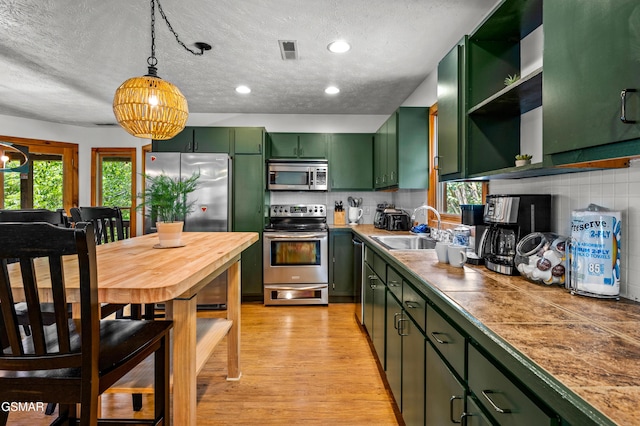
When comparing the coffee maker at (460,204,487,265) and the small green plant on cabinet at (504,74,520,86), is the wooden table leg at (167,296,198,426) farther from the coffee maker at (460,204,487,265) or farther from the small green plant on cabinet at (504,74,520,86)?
the small green plant on cabinet at (504,74,520,86)

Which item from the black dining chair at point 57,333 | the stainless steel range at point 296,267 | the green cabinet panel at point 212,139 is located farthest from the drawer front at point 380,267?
the green cabinet panel at point 212,139

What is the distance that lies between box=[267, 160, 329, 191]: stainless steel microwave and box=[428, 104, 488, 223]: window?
1.51 meters

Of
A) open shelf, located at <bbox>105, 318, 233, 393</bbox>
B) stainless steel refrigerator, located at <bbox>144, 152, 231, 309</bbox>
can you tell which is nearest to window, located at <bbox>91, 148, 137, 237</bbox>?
stainless steel refrigerator, located at <bbox>144, 152, 231, 309</bbox>

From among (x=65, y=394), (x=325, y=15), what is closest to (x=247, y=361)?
(x=65, y=394)

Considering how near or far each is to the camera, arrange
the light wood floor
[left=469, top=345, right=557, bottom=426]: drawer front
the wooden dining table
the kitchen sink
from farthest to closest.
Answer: the kitchen sink → the light wood floor → the wooden dining table → [left=469, top=345, right=557, bottom=426]: drawer front

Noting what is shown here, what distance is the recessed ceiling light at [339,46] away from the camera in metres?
2.50

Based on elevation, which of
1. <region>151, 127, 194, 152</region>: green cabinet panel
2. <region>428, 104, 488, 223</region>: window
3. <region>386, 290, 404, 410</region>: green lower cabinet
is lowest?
<region>386, 290, 404, 410</region>: green lower cabinet

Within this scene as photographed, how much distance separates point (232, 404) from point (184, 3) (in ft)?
8.15

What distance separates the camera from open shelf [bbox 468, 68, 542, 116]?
4.34 feet

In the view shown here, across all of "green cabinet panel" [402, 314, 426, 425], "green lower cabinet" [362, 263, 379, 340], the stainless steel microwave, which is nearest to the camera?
"green cabinet panel" [402, 314, 426, 425]

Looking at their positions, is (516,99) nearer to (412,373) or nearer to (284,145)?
(412,373)

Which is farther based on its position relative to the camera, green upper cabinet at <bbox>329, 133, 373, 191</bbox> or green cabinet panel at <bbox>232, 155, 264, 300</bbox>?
green upper cabinet at <bbox>329, 133, 373, 191</bbox>

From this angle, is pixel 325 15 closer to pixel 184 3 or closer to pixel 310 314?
pixel 184 3

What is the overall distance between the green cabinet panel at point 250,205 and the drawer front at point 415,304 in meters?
2.60
